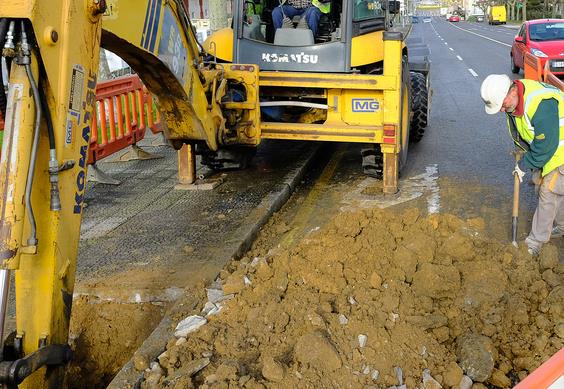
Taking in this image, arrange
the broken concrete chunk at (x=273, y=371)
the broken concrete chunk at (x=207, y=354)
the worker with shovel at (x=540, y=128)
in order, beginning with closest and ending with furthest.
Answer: the broken concrete chunk at (x=273, y=371) < the broken concrete chunk at (x=207, y=354) < the worker with shovel at (x=540, y=128)

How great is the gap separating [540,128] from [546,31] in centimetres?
1543

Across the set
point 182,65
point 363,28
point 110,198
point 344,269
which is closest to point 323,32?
point 363,28

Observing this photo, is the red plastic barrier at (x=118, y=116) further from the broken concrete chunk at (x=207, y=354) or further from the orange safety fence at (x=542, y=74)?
the orange safety fence at (x=542, y=74)

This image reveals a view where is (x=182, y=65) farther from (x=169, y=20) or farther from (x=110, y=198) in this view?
(x=110, y=198)

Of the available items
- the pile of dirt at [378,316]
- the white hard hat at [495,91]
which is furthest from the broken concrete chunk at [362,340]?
the white hard hat at [495,91]

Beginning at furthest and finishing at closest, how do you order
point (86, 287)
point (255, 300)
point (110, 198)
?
1. point (110, 198)
2. point (86, 287)
3. point (255, 300)

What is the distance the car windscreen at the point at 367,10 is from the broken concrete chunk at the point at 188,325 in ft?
14.3

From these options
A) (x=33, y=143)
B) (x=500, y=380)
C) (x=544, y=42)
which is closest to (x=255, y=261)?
(x=500, y=380)

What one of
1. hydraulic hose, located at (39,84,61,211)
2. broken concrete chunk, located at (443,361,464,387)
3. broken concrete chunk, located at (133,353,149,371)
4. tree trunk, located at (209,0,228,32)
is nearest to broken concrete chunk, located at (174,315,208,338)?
broken concrete chunk, located at (133,353,149,371)

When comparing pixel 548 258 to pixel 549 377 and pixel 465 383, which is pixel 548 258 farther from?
pixel 549 377

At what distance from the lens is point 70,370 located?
4.52 metres

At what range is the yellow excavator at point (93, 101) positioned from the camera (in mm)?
3031

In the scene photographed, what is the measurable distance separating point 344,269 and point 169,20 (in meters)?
2.41

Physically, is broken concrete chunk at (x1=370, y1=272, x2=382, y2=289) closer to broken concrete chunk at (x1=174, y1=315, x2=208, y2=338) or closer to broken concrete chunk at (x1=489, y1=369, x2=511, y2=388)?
broken concrete chunk at (x1=489, y1=369, x2=511, y2=388)
